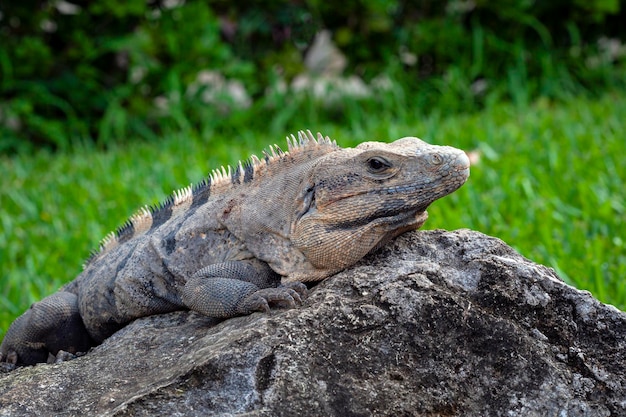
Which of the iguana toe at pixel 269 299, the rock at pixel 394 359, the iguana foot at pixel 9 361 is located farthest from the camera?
the iguana foot at pixel 9 361

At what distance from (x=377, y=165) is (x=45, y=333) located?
1.72m

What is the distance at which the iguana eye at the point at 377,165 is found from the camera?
10.7ft

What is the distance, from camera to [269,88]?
31.5 ft

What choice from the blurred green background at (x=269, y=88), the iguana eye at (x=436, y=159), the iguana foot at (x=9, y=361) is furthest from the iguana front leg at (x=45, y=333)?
the blurred green background at (x=269, y=88)

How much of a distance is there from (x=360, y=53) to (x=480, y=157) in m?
2.89

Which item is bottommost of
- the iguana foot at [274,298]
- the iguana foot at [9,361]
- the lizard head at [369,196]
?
the iguana foot at [9,361]

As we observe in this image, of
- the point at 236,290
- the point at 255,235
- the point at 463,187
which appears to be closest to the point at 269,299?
the point at 236,290

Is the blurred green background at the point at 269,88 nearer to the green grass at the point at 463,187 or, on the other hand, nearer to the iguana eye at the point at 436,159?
the green grass at the point at 463,187

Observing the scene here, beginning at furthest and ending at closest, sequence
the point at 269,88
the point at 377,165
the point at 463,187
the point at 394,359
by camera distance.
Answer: the point at 269,88, the point at 463,187, the point at 377,165, the point at 394,359

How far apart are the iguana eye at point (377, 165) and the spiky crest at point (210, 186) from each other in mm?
313

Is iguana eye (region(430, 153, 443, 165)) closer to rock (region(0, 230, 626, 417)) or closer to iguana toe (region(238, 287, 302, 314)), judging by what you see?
rock (region(0, 230, 626, 417))

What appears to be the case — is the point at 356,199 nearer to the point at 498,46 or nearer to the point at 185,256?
the point at 185,256

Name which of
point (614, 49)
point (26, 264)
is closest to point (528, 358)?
point (26, 264)

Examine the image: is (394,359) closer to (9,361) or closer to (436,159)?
(436,159)
